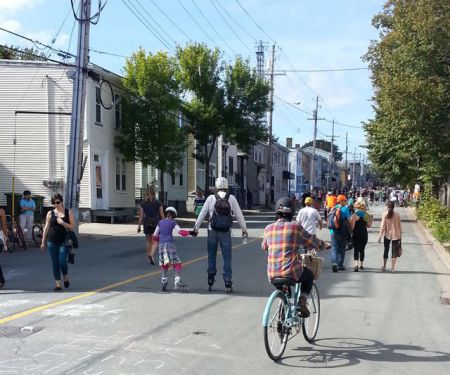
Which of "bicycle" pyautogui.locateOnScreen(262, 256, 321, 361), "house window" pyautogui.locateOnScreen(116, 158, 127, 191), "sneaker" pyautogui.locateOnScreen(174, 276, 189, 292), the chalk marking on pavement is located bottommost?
the chalk marking on pavement

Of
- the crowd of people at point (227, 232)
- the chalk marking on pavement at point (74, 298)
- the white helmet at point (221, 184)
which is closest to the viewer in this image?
the crowd of people at point (227, 232)

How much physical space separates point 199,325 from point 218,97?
29593 millimetres

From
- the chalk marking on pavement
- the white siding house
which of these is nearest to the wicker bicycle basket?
the chalk marking on pavement

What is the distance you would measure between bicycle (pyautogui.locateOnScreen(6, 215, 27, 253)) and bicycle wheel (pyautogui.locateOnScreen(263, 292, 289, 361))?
1179cm

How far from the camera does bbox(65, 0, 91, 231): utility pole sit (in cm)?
1894

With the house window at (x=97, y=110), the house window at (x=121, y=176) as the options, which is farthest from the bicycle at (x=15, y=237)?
the house window at (x=121, y=176)

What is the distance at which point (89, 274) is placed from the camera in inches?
454

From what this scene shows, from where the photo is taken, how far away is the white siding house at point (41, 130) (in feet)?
85.3

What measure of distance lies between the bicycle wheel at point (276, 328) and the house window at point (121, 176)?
24.9m

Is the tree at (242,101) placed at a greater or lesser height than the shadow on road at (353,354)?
greater

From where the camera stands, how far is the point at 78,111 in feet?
63.3

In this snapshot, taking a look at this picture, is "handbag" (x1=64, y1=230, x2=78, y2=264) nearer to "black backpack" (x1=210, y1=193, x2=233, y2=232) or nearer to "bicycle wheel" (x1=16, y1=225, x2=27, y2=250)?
"black backpack" (x1=210, y1=193, x2=233, y2=232)

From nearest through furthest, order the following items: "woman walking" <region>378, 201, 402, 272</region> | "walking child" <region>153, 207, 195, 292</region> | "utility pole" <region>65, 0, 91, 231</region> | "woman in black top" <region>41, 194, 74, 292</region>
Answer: "woman in black top" <region>41, 194, 74, 292</region> < "walking child" <region>153, 207, 195, 292</region> < "woman walking" <region>378, 201, 402, 272</region> < "utility pole" <region>65, 0, 91, 231</region>

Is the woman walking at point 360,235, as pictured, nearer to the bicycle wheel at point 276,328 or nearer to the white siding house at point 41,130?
the bicycle wheel at point 276,328
